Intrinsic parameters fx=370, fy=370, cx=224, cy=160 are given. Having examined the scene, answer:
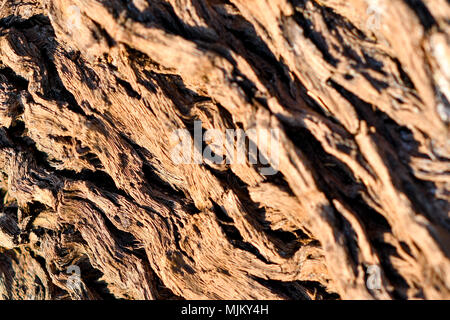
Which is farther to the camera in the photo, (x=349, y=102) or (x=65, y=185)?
(x=65, y=185)

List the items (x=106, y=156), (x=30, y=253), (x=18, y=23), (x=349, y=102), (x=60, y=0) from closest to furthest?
(x=349, y=102)
(x=60, y=0)
(x=106, y=156)
(x=18, y=23)
(x=30, y=253)

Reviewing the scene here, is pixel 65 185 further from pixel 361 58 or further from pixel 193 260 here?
pixel 361 58

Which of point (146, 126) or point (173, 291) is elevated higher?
point (146, 126)

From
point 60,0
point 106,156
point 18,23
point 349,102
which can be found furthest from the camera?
point 18,23

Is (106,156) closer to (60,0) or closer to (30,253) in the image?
(60,0)
